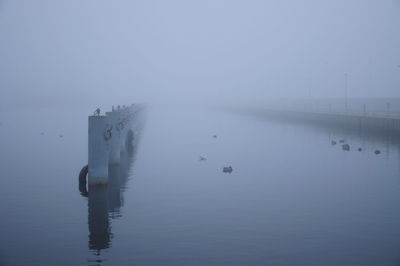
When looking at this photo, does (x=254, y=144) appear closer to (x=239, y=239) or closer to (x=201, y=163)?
(x=201, y=163)

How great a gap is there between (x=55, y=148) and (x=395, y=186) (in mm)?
38977

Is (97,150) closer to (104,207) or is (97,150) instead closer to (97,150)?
(97,150)

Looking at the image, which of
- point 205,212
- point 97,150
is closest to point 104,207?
point 97,150

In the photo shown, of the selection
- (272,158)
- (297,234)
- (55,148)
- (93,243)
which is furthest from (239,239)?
(55,148)

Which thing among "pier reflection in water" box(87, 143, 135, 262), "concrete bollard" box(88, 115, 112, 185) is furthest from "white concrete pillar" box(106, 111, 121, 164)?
"concrete bollard" box(88, 115, 112, 185)

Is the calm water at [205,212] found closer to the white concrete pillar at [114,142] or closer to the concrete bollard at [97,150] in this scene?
the concrete bollard at [97,150]

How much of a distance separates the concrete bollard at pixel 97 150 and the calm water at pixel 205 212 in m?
1.17

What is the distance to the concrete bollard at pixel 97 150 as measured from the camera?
28234 mm

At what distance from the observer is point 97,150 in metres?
28.2

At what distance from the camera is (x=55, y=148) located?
56.6 meters

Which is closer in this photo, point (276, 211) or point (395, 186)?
point (276, 211)

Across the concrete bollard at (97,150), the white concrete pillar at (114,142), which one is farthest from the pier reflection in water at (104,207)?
the white concrete pillar at (114,142)

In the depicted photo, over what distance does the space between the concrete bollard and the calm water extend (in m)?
1.17

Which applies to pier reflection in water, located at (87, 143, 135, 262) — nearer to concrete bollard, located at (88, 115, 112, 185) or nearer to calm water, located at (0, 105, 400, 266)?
calm water, located at (0, 105, 400, 266)
